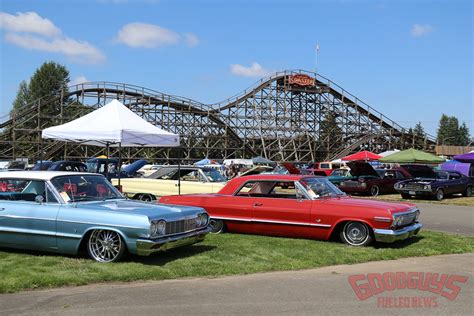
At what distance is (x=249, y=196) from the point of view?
10398 mm

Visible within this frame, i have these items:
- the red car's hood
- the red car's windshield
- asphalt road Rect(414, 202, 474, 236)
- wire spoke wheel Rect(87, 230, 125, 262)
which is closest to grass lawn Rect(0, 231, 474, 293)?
wire spoke wheel Rect(87, 230, 125, 262)

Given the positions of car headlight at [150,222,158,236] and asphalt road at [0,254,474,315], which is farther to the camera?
car headlight at [150,222,158,236]

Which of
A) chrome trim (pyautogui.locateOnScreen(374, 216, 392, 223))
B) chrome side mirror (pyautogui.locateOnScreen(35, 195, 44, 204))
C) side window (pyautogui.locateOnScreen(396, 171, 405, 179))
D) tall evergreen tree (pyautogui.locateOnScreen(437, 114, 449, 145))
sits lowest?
chrome trim (pyautogui.locateOnScreen(374, 216, 392, 223))

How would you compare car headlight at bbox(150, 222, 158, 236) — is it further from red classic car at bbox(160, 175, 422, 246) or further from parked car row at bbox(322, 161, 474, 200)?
parked car row at bbox(322, 161, 474, 200)

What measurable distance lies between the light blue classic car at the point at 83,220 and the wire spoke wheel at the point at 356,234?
2.67m

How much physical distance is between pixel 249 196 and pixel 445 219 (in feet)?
24.2

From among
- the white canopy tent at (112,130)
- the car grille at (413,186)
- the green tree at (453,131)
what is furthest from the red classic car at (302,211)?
the green tree at (453,131)

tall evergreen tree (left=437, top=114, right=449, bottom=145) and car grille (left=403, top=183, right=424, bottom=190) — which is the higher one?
tall evergreen tree (left=437, top=114, right=449, bottom=145)

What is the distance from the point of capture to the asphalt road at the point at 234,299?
525 centimetres

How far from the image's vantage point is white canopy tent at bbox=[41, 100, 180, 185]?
14375 mm

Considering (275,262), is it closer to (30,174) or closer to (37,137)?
(30,174)

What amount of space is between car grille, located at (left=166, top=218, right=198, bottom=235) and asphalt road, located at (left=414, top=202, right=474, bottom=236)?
7.11 meters

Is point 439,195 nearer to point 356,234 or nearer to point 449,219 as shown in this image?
point 449,219

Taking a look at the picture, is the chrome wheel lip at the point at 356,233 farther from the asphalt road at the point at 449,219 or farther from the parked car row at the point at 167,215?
the asphalt road at the point at 449,219
